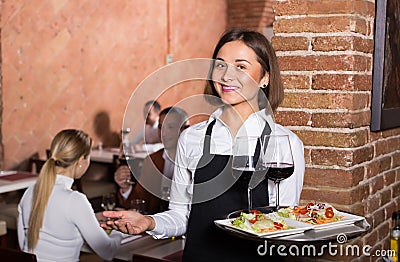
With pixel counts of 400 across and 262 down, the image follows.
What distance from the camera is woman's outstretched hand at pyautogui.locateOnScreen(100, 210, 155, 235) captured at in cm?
175

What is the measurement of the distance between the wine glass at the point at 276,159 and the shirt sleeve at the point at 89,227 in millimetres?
1418

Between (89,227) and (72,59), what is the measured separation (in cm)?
363

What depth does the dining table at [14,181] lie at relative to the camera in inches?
174

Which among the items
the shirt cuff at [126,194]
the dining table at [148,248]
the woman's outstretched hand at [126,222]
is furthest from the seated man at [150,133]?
the woman's outstretched hand at [126,222]

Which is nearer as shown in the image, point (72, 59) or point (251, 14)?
point (72, 59)

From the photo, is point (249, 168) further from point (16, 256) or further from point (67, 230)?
point (67, 230)

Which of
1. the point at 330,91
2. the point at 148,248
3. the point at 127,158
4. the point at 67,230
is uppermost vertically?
Answer: the point at 330,91

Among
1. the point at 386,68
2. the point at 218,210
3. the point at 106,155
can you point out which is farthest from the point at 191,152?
the point at 106,155

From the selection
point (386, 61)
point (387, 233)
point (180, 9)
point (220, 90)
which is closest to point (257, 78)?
point (220, 90)

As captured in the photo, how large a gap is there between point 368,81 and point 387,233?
0.76 meters

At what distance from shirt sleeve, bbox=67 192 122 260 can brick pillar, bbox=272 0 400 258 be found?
1.08 metres

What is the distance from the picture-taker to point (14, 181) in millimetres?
4566

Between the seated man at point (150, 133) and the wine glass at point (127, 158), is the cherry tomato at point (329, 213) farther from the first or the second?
the seated man at point (150, 133)

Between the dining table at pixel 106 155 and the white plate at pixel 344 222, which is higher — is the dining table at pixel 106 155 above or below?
below
